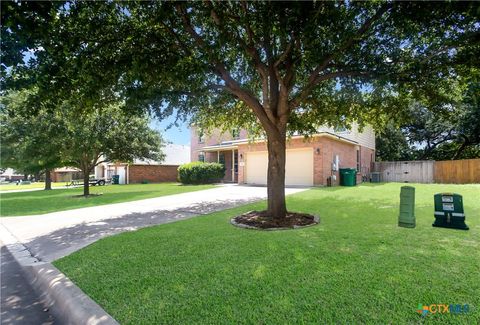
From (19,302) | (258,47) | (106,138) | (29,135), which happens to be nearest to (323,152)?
(258,47)

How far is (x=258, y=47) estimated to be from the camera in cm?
795

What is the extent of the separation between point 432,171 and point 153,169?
2784cm

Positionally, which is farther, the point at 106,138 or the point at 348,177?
the point at 348,177

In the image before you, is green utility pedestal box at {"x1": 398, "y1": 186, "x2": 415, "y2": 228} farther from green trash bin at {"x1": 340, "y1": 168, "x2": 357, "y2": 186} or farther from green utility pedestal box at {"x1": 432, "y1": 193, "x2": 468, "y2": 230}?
green trash bin at {"x1": 340, "y1": 168, "x2": 357, "y2": 186}

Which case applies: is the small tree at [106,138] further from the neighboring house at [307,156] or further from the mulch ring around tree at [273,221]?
the mulch ring around tree at [273,221]

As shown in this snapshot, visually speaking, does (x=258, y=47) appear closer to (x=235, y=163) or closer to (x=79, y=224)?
(x=79, y=224)

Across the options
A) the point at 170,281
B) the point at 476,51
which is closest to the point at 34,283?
the point at 170,281

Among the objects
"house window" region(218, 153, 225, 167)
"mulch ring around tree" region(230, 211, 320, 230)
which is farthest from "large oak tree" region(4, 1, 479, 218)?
"house window" region(218, 153, 225, 167)

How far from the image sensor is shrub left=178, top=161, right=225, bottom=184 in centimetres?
2192

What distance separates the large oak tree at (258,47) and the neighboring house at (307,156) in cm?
598

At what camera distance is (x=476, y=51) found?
6.06 meters

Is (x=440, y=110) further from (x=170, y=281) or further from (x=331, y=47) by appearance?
(x=170, y=281)

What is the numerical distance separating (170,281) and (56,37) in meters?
5.41

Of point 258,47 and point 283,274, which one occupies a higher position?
point 258,47
